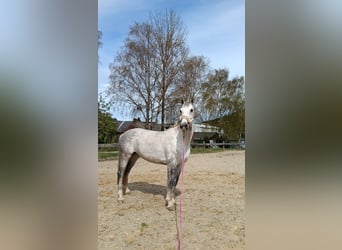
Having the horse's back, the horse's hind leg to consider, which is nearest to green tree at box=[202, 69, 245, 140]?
the horse's back

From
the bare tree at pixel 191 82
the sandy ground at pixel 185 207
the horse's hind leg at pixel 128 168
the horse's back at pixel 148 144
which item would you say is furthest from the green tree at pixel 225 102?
the horse's hind leg at pixel 128 168

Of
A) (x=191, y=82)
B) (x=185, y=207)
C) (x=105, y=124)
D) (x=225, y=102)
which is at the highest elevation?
Result: (x=191, y=82)

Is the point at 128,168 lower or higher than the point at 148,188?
higher

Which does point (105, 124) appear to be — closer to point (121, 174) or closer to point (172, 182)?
point (121, 174)

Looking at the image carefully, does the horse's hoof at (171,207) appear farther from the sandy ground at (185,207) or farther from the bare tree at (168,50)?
the bare tree at (168,50)

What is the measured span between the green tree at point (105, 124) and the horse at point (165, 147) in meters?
0.08

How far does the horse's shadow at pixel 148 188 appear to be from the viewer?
1.35 m

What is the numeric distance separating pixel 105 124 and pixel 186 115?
41cm

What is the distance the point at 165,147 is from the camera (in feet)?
4.46

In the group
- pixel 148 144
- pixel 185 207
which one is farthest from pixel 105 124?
pixel 185 207

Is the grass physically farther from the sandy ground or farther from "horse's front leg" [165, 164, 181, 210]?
"horse's front leg" [165, 164, 181, 210]
